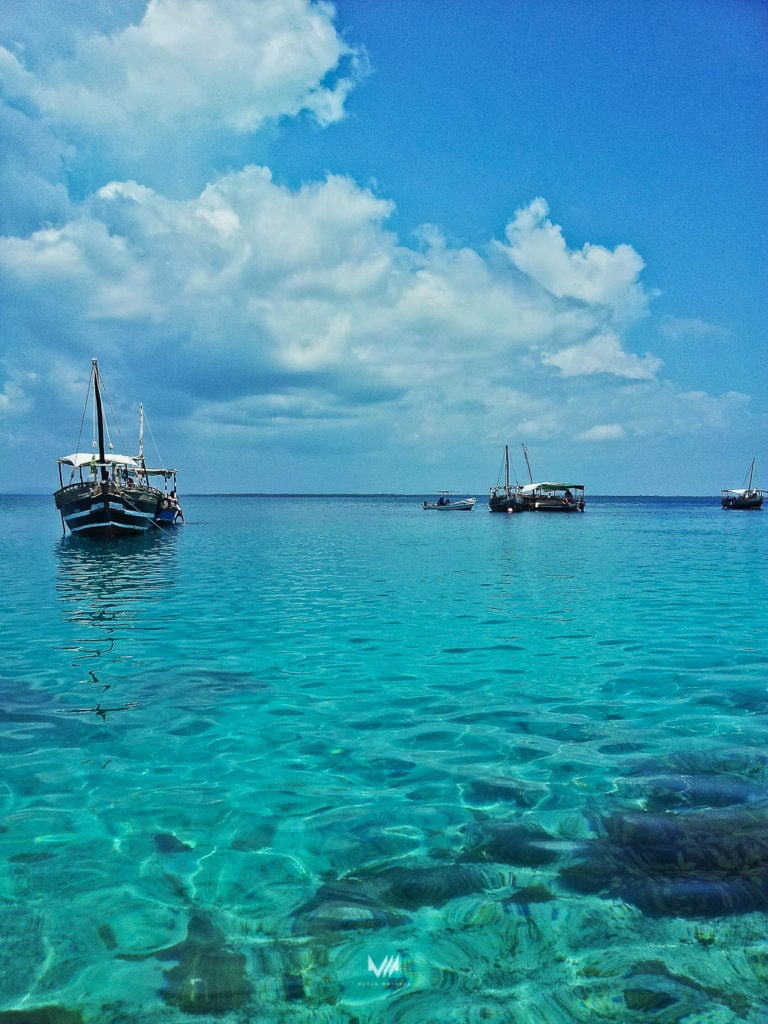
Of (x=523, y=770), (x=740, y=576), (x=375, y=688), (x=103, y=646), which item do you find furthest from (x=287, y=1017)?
(x=740, y=576)

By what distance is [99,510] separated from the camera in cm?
4128

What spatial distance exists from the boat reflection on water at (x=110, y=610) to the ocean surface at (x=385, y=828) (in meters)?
0.13

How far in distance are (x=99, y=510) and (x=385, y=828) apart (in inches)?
1570

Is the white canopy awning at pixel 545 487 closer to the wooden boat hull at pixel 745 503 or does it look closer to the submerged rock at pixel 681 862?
the wooden boat hull at pixel 745 503

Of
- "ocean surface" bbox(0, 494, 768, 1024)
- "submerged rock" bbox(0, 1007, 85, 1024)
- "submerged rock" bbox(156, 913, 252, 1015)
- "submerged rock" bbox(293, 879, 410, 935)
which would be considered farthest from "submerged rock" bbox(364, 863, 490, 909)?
"submerged rock" bbox(0, 1007, 85, 1024)

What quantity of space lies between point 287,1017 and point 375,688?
6625mm

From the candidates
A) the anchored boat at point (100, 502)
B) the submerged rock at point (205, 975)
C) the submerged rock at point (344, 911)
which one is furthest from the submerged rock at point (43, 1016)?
the anchored boat at point (100, 502)

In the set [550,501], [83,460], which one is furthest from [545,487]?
[83,460]

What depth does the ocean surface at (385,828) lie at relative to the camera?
3.85 metres

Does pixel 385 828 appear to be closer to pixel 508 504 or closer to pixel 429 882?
pixel 429 882

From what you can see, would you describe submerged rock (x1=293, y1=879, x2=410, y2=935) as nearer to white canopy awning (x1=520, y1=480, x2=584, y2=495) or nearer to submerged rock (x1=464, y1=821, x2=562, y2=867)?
submerged rock (x1=464, y1=821, x2=562, y2=867)

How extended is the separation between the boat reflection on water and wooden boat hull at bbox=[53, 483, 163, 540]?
198 inches

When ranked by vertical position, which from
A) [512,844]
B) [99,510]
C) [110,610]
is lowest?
[110,610]

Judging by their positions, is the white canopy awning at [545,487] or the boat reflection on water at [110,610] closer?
the boat reflection on water at [110,610]
